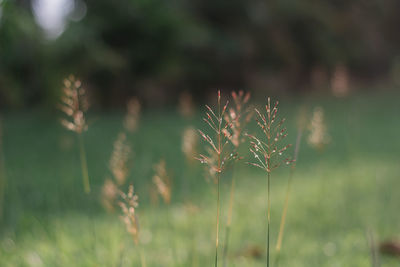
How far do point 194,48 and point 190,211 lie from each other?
1264 centimetres

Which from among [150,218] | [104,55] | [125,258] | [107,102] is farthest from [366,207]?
[107,102]

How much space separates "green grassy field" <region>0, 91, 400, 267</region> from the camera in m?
2.19

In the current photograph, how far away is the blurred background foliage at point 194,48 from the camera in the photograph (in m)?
9.71

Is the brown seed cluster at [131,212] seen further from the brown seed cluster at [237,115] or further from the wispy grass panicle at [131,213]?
the brown seed cluster at [237,115]

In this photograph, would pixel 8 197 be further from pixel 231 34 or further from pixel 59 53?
pixel 231 34

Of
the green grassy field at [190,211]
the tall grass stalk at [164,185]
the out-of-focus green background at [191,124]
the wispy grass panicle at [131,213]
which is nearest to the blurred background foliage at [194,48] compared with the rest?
the out-of-focus green background at [191,124]

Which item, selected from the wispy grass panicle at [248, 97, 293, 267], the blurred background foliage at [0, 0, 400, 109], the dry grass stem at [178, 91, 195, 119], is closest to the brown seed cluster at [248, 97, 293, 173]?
the wispy grass panicle at [248, 97, 293, 267]

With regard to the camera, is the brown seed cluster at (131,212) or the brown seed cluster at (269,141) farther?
the brown seed cluster at (131,212)

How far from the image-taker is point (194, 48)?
14.0 m

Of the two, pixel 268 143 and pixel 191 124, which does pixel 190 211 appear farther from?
pixel 191 124

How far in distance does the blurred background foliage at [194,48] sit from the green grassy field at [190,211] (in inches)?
124

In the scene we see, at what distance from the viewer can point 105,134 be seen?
840cm

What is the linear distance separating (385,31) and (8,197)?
19735 mm

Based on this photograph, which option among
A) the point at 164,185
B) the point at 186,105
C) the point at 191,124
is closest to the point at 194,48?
the point at 191,124
